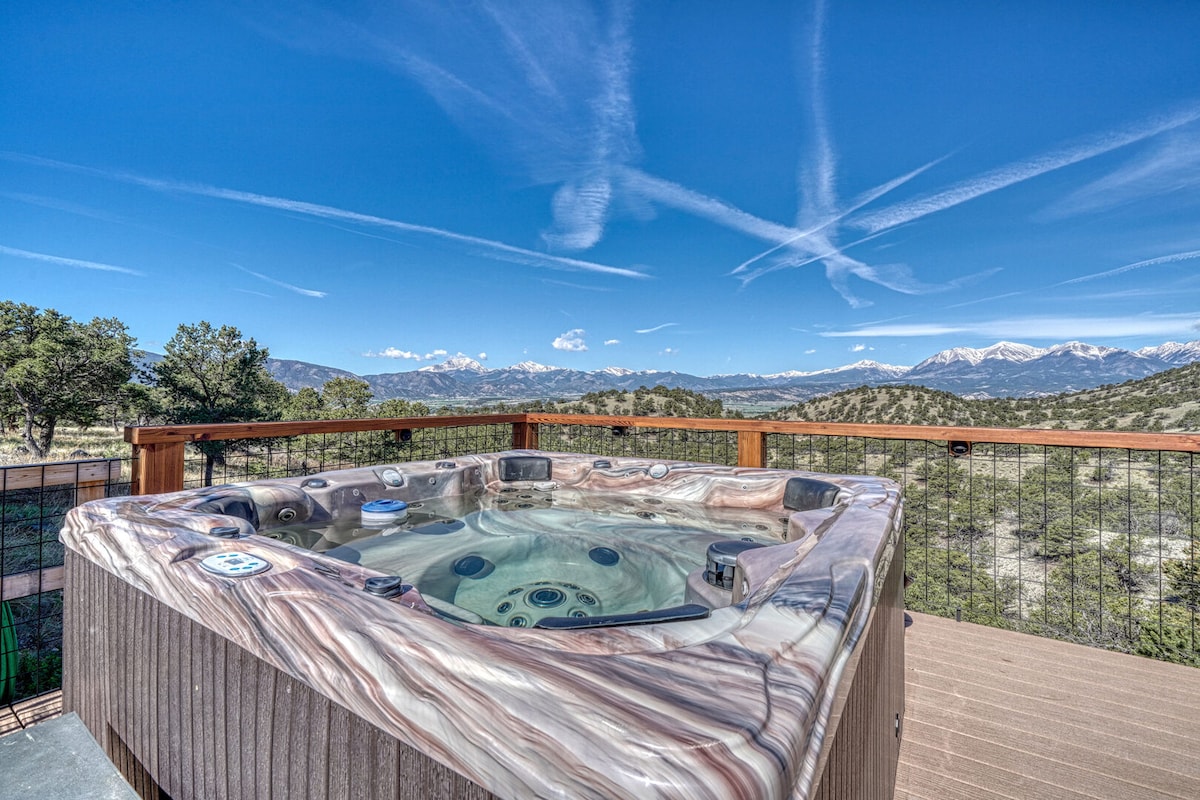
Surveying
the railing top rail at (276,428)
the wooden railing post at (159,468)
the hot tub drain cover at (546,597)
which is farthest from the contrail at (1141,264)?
the wooden railing post at (159,468)

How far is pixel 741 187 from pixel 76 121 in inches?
610

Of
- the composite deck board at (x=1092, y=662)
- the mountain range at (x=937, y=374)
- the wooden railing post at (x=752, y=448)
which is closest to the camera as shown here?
the composite deck board at (x=1092, y=662)

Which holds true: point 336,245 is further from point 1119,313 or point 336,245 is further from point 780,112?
point 1119,313

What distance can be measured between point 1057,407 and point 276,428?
9195mm

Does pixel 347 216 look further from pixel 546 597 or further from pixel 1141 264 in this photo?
pixel 1141 264

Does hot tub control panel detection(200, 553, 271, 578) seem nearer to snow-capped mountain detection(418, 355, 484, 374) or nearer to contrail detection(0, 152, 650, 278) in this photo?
contrail detection(0, 152, 650, 278)

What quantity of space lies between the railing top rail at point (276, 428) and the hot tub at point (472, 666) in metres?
0.35

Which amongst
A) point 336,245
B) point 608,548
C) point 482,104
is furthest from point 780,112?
point 336,245

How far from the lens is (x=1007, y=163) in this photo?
868 cm

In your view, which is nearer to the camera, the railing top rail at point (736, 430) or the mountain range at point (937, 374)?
the railing top rail at point (736, 430)

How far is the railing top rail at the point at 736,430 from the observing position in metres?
1.78

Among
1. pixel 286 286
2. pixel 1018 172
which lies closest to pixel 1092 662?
pixel 1018 172

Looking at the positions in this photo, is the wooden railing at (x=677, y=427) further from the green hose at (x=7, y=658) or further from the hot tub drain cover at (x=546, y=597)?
the hot tub drain cover at (x=546, y=597)

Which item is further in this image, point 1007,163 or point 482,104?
point 1007,163
